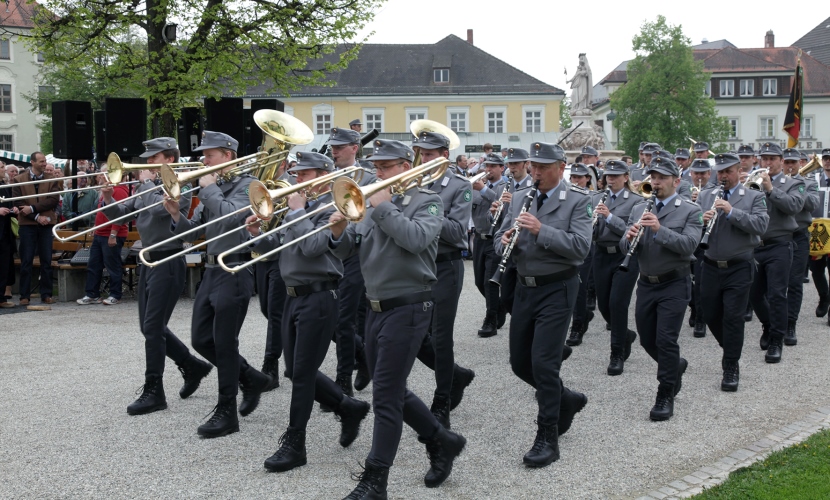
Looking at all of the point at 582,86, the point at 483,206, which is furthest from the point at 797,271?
the point at 582,86

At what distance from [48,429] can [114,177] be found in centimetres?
211

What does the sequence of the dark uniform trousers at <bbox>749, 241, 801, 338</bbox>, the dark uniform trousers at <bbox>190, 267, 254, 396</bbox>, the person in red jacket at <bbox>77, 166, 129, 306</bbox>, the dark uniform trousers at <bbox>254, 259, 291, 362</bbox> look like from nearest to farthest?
the dark uniform trousers at <bbox>190, 267, 254, 396</bbox>
the dark uniform trousers at <bbox>254, 259, 291, 362</bbox>
the dark uniform trousers at <bbox>749, 241, 801, 338</bbox>
the person in red jacket at <bbox>77, 166, 129, 306</bbox>

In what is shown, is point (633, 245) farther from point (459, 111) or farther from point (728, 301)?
point (459, 111)

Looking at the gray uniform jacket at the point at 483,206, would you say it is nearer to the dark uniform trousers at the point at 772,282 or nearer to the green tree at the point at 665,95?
the dark uniform trousers at the point at 772,282

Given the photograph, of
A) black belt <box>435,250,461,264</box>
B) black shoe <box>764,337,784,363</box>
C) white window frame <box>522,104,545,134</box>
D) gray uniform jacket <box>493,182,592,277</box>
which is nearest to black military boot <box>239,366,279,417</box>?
black belt <box>435,250,461,264</box>

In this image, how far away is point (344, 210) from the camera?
5207mm

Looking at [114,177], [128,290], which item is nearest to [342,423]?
[114,177]

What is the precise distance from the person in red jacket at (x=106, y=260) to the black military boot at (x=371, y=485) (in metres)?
9.41

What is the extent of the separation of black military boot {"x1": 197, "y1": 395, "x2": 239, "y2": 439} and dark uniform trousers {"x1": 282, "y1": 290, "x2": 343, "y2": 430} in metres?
0.84

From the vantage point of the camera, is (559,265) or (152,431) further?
(152,431)

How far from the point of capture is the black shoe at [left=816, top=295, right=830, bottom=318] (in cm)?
1205

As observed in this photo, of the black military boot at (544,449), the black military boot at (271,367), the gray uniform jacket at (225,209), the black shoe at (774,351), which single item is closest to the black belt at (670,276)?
the black military boot at (544,449)

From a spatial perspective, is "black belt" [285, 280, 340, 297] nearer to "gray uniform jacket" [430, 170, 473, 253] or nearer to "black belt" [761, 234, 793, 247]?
"gray uniform jacket" [430, 170, 473, 253]

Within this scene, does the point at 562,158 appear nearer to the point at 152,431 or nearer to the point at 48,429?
the point at 152,431
